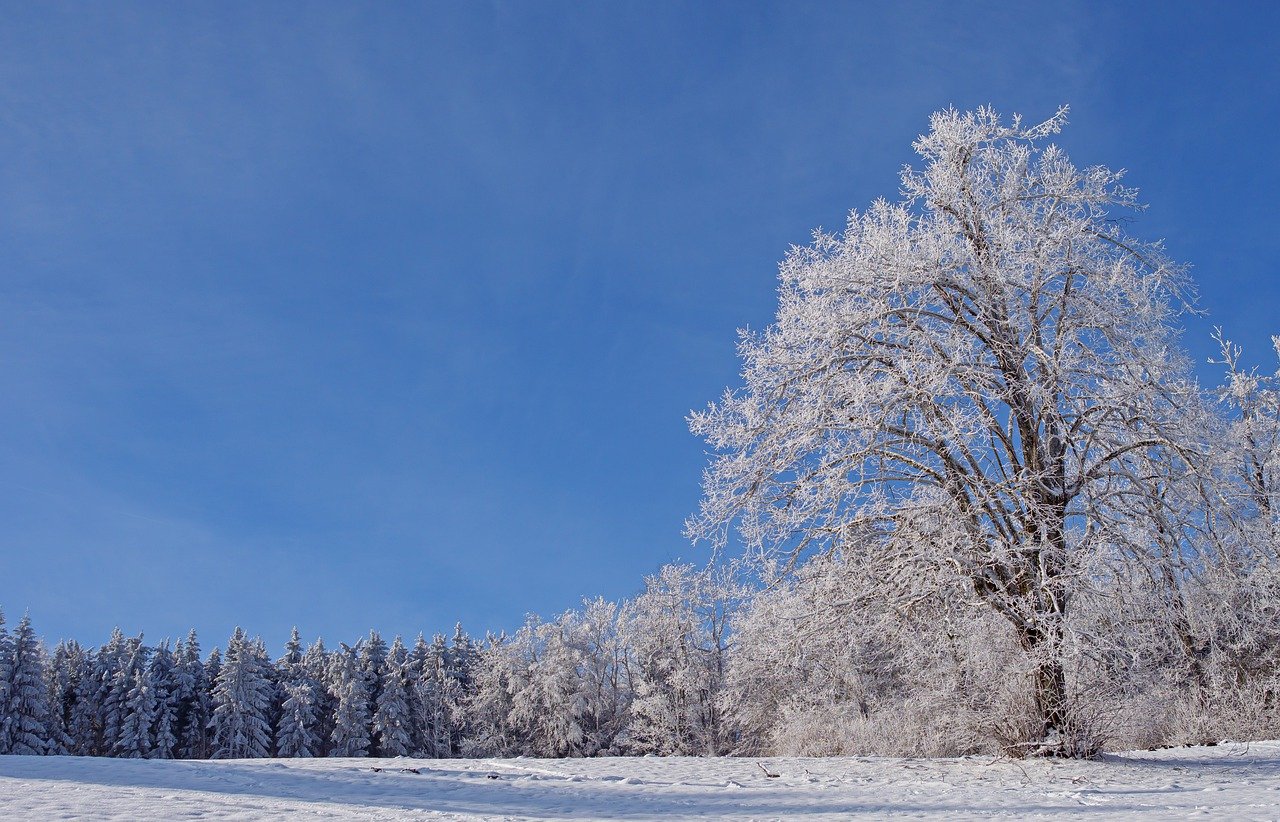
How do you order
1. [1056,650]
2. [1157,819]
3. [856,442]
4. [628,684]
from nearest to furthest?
[1157,819], [1056,650], [856,442], [628,684]

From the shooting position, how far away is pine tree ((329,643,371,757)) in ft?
212

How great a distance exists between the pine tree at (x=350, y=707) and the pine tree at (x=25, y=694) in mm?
18077

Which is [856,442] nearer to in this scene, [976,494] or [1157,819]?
[976,494]

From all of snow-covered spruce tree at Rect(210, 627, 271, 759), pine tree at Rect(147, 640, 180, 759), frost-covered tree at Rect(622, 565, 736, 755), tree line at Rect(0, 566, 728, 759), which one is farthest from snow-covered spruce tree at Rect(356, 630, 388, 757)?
frost-covered tree at Rect(622, 565, 736, 755)

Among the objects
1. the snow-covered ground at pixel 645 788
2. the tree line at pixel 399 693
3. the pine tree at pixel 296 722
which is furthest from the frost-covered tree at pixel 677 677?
the snow-covered ground at pixel 645 788

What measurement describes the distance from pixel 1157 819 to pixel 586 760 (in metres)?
8.61

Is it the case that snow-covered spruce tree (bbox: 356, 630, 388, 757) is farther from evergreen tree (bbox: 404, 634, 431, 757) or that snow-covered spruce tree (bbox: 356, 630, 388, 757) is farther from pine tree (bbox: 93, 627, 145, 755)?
pine tree (bbox: 93, 627, 145, 755)

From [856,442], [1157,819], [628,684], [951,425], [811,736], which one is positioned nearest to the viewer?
[1157,819]

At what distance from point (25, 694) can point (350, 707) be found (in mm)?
20289

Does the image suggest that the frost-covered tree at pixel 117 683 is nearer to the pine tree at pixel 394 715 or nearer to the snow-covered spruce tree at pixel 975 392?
the pine tree at pixel 394 715

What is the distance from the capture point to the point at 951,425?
43.4ft

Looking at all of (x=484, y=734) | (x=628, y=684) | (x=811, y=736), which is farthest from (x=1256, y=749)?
(x=484, y=734)

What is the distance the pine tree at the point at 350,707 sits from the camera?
64750 mm

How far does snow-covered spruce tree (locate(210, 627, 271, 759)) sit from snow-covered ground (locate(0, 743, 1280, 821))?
55.4 meters
